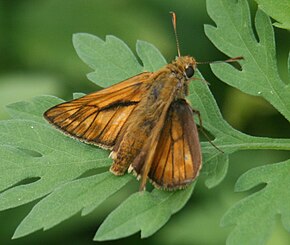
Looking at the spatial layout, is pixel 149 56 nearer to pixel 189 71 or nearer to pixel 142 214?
pixel 189 71

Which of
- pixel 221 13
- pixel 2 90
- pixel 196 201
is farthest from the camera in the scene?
pixel 2 90

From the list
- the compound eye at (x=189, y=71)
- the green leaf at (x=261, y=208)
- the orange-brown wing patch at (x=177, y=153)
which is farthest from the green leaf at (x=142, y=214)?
the compound eye at (x=189, y=71)

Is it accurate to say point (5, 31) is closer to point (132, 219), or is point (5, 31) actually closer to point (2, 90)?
point (2, 90)

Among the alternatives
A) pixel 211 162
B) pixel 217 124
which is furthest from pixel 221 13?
pixel 211 162

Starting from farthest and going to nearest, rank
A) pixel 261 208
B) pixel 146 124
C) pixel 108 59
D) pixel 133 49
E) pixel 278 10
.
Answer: pixel 133 49 < pixel 108 59 < pixel 278 10 < pixel 146 124 < pixel 261 208

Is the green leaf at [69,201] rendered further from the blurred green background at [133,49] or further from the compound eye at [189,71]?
the blurred green background at [133,49]

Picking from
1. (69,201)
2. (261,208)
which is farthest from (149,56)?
(261,208)
